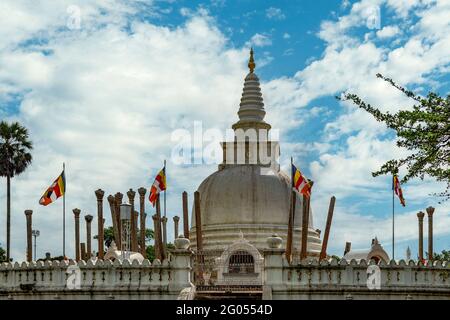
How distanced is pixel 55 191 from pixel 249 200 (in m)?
22.9

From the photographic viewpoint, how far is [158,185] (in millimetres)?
51031

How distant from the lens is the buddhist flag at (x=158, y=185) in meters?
50.9

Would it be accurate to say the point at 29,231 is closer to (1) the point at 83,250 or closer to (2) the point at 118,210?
(2) the point at 118,210

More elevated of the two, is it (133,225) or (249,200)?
(249,200)

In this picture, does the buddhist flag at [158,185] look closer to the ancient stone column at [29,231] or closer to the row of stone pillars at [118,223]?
the row of stone pillars at [118,223]

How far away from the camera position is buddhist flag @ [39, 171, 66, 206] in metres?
47.9

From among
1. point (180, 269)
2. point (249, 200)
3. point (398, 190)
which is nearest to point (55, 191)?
point (180, 269)

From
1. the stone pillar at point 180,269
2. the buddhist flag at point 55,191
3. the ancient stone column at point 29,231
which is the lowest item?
the stone pillar at point 180,269

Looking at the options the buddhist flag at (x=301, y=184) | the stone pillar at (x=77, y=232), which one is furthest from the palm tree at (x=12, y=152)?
the buddhist flag at (x=301, y=184)

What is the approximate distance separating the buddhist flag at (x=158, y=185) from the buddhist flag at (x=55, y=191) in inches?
215

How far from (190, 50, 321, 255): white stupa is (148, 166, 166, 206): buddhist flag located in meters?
14.3
